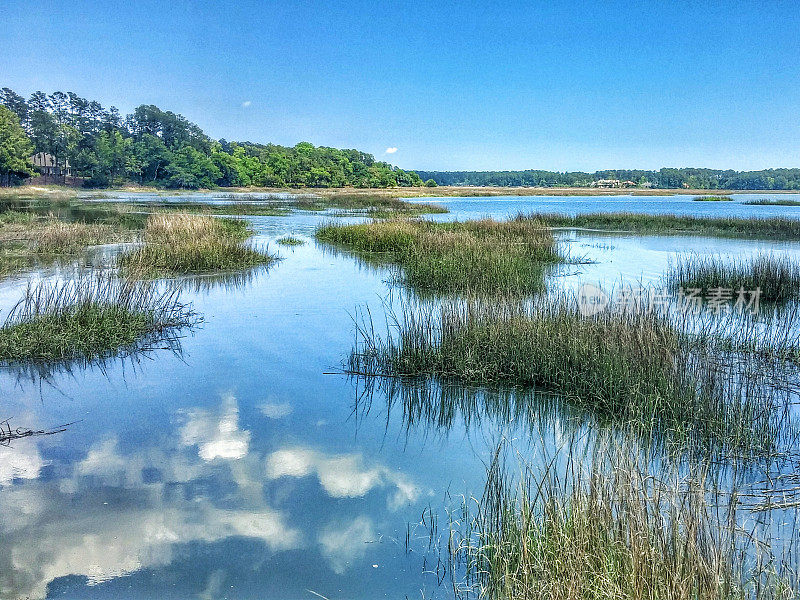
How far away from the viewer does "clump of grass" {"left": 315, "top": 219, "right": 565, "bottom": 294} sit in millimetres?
12977

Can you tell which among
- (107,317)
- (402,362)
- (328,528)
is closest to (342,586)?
(328,528)

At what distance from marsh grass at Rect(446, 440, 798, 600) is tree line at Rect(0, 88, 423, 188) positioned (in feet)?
243

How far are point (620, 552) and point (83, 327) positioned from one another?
24.6ft

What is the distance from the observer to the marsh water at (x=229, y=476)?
394 centimetres

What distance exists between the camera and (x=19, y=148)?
65.6 m

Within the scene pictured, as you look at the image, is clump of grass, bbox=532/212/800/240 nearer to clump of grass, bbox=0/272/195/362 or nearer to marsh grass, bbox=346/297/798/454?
marsh grass, bbox=346/297/798/454

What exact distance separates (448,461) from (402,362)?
2121mm

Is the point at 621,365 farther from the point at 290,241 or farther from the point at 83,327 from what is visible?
the point at 290,241

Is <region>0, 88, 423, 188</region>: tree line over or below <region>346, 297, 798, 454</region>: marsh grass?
over

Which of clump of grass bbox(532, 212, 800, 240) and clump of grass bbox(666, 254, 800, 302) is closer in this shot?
clump of grass bbox(666, 254, 800, 302)

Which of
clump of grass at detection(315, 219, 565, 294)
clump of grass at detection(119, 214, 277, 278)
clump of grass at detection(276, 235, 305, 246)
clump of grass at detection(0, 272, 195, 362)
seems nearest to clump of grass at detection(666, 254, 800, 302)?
clump of grass at detection(315, 219, 565, 294)

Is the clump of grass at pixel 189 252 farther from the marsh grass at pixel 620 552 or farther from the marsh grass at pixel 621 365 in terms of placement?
the marsh grass at pixel 620 552

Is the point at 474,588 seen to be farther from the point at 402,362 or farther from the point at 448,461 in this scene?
the point at 402,362

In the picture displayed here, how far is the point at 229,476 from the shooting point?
17.0 ft
